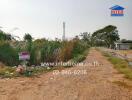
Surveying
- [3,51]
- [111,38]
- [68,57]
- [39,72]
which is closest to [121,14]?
[68,57]

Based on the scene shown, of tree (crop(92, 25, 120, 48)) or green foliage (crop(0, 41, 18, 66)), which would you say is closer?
green foliage (crop(0, 41, 18, 66))

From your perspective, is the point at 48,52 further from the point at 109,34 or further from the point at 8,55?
the point at 109,34

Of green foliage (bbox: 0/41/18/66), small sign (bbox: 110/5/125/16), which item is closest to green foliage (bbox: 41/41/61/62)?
green foliage (bbox: 0/41/18/66)

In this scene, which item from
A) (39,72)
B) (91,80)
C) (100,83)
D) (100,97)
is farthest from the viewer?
(39,72)

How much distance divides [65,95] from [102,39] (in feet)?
284

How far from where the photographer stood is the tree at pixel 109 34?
8681 cm

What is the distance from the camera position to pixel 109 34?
8650 cm

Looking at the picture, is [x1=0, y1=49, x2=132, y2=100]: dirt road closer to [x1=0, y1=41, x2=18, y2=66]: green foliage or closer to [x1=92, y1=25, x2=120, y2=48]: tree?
[x1=0, y1=41, x2=18, y2=66]: green foliage

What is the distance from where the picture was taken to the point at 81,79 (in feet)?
32.5

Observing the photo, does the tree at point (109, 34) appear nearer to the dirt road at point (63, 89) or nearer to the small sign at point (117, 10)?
the small sign at point (117, 10)

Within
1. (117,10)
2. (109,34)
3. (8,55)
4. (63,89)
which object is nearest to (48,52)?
(8,55)

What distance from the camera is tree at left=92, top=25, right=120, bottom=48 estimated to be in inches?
3418

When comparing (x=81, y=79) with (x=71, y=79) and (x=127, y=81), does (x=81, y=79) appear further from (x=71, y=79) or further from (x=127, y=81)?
(x=127, y=81)

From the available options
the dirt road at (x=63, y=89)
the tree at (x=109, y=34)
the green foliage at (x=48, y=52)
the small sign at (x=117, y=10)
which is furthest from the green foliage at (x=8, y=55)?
the tree at (x=109, y=34)
